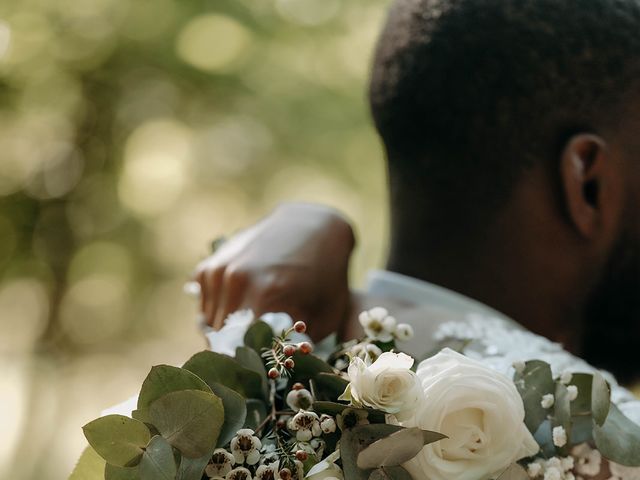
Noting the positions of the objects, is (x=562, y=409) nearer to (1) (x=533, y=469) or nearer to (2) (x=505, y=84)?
(1) (x=533, y=469)

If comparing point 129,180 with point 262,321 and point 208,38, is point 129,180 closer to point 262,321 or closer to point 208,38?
point 208,38

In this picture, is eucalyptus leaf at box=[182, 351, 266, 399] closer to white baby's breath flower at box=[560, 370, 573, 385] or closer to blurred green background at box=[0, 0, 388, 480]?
white baby's breath flower at box=[560, 370, 573, 385]

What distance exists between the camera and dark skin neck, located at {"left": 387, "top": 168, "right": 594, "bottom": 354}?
2082 mm

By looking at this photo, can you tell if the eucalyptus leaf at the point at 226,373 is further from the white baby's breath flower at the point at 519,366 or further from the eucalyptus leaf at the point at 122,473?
the white baby's breath flower at the point at 519,366

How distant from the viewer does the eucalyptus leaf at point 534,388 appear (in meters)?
1.42

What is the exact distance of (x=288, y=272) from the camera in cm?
186

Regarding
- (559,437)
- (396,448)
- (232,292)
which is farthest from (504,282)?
(396,448)

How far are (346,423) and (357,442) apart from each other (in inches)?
1.4

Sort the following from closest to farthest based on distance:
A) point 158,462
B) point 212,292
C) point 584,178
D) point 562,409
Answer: point 158,462, point 562,409, point 212,292, point 584,178

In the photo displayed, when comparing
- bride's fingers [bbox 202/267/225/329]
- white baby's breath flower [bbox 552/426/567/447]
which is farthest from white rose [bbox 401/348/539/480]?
bride's fingers [bbox 202/267/225/329]

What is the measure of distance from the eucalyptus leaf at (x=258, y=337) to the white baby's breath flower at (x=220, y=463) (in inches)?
10.4

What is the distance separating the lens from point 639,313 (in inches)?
90.0

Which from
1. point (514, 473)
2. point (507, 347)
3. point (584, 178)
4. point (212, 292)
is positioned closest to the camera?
point (514, 473)


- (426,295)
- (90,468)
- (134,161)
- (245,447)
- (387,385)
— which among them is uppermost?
(387,385)
